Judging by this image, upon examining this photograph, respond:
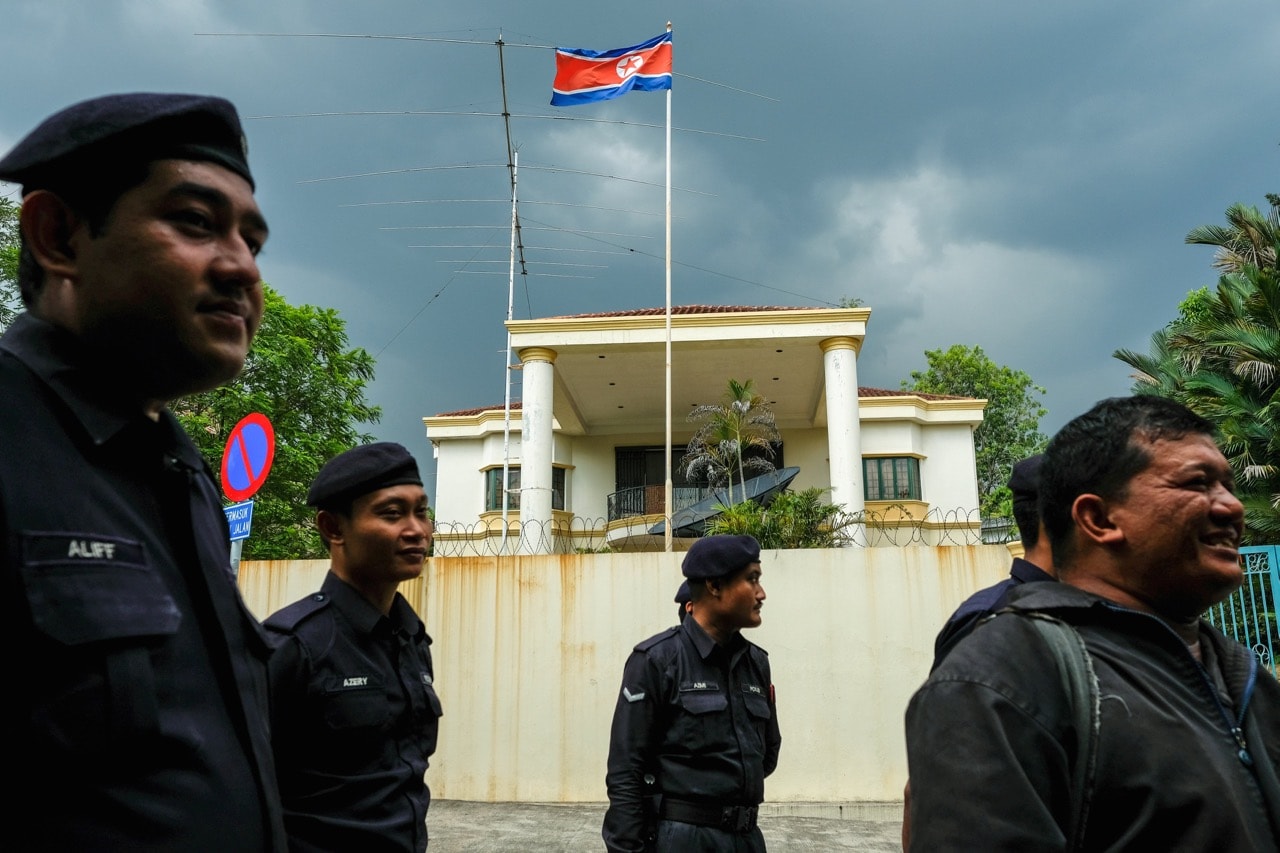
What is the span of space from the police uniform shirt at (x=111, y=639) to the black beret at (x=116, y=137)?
0.70 feet

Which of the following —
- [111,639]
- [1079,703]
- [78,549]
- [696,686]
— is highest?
[78,549]

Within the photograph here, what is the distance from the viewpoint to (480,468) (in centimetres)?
2447

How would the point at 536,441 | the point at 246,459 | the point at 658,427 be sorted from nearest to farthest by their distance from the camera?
the point at 246,459 < the point at 536,441 < the point at 658,427

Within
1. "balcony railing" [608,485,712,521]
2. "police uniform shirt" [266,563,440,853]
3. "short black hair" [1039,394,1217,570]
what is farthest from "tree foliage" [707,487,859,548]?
"short black hair" [1039,394,1217,570]

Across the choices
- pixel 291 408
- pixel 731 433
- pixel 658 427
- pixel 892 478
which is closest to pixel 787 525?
pixel 731 433

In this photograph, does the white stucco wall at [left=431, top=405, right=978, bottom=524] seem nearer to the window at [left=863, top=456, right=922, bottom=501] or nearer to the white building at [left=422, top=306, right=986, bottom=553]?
the white building at [left=422, top=306, right=986, bottom=553]

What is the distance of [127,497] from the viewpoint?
124 centimetres

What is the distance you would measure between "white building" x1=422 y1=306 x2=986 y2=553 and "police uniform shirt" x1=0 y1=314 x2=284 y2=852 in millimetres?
14678

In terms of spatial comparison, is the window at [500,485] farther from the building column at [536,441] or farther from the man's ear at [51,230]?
the man's ear at [51,230]

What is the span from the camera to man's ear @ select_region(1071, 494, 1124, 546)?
1718 mm

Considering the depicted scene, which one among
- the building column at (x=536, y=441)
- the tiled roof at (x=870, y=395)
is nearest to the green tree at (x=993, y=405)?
the tiled roof at (x=870, y=395)

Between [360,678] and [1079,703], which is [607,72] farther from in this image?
[1079,703]

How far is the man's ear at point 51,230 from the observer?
1.24 meters

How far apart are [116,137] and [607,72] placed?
1597 cm
